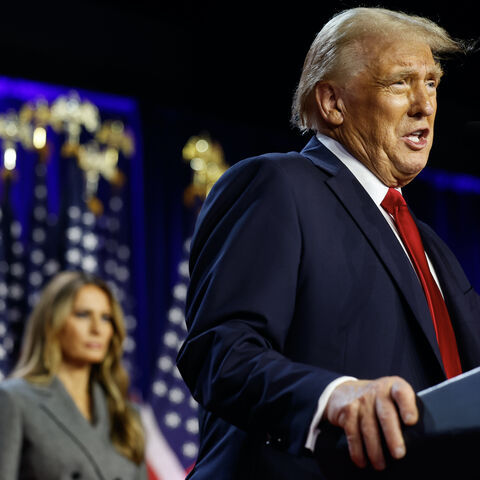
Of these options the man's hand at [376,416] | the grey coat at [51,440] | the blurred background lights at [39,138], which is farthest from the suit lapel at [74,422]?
the blurred background lights at [39,138]

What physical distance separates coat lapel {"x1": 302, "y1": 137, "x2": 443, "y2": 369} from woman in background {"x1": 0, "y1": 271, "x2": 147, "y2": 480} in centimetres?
213

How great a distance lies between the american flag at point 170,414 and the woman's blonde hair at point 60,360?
7.32 ft

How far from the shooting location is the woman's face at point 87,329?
351cm

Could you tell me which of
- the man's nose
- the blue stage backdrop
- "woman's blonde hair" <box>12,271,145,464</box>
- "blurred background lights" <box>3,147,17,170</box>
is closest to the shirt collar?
the man's nose

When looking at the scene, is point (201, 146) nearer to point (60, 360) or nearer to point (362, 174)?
point (60, 360)

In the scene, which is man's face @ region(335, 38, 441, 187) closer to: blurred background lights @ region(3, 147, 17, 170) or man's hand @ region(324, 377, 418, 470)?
man's hand @ region(324, 377, 418, 470)

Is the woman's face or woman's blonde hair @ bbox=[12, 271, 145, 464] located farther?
the woman's face

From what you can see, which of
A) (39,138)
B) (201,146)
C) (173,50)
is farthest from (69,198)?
(173,50)

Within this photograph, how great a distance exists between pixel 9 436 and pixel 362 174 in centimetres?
214

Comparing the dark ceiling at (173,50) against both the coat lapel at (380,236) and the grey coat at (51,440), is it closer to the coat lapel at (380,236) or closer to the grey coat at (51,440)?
the grey coat at (51,440)

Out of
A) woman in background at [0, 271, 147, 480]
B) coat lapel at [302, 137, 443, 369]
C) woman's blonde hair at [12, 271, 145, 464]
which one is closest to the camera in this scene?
coat lapel at [302, 137, 443, 369]

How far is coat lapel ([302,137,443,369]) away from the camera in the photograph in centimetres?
113

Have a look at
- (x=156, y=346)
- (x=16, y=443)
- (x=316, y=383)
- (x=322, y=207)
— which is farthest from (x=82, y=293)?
(x=316, y=383)

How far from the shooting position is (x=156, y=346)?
237 inches
